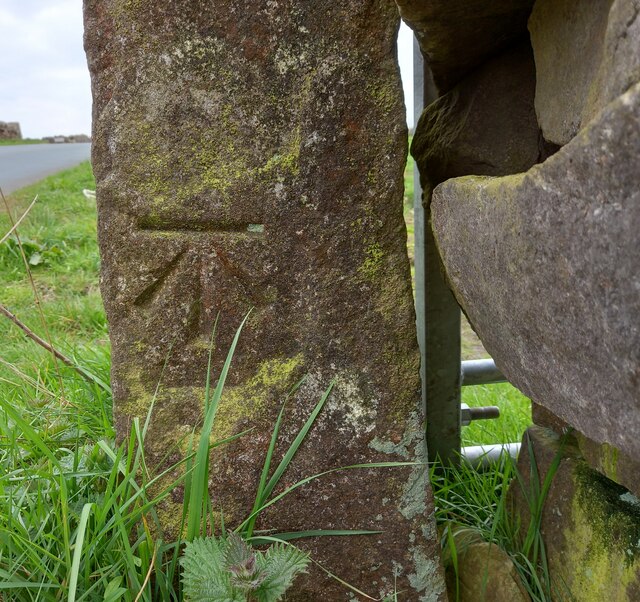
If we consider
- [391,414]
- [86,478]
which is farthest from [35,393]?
[391,414]

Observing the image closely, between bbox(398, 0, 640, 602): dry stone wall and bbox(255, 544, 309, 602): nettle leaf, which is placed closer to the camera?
bbox(398, 0, 640, 602): dry stone wall

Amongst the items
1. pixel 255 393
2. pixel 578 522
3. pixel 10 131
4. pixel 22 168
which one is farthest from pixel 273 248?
pixel 10 131

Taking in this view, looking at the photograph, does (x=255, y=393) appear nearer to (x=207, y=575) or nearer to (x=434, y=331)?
Answer: (x=207, y=575)

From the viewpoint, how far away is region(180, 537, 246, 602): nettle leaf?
99cm

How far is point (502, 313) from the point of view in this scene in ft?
2.94

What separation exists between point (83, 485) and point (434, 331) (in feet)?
2.78

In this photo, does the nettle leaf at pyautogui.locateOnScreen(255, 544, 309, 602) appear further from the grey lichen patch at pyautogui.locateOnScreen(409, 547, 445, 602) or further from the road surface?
the road surface

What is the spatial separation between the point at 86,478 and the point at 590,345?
1.11 metres

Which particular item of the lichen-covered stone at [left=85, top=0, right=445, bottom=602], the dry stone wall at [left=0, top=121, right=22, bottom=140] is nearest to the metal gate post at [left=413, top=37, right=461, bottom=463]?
the lichen-covered stone at [left=85, top=0, right=445, bottom=602]

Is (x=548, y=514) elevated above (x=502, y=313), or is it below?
below

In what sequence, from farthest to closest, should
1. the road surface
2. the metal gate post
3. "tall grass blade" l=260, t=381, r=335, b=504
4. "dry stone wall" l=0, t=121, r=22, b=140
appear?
"dry stone wall" l=0, t=121, r=22, b=140
the road surface
the metal gate post
"tall grass blade" l=260, t=381, r=335, b=504

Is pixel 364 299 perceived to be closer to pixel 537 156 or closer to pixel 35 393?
pixel 537 156

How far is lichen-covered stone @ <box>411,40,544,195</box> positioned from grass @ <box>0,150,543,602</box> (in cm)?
68

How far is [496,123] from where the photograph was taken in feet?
4.58
